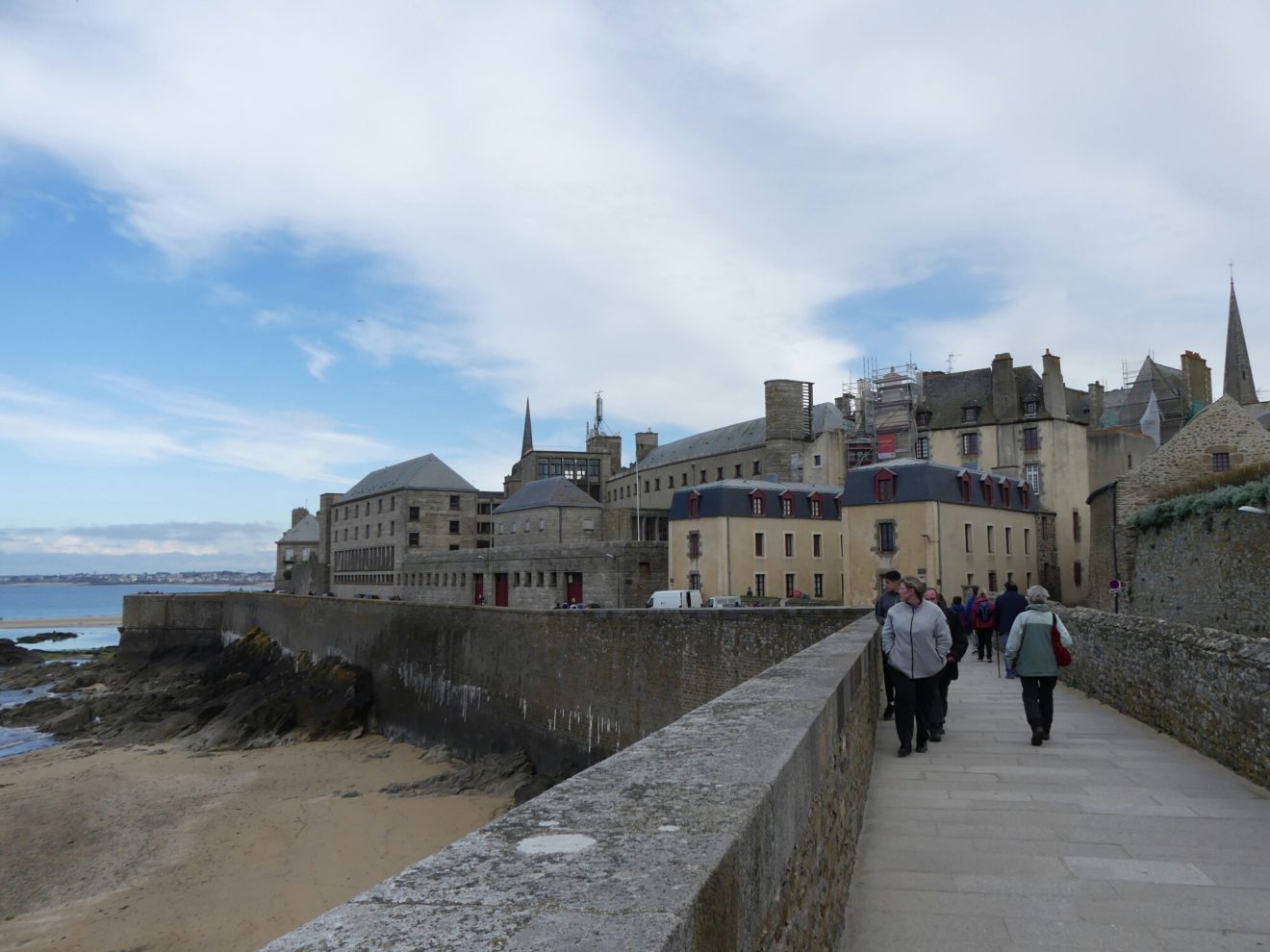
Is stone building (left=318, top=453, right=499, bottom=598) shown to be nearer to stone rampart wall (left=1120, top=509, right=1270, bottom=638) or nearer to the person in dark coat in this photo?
stone rampart wall (left=1120, top=509, right=1270, bottom=638)

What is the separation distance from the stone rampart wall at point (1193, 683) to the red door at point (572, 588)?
32.5 m

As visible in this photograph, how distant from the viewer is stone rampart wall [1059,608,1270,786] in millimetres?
6367

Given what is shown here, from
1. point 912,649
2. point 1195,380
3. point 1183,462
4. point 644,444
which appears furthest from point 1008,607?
point 644,444

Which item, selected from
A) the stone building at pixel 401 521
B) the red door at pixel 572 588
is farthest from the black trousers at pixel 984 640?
the stone building at pixel 401 521

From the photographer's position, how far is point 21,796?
912 inches

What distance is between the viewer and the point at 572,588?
43.3m

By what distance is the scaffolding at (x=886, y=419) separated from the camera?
49531 millimetres

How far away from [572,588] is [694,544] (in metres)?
6.99

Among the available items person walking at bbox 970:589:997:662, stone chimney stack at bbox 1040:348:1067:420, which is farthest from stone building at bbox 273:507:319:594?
person walking at bbox 970:589:997:662

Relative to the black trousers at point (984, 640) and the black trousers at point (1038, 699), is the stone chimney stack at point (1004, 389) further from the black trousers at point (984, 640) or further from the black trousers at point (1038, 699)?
the black trousers at point (1038, 699)

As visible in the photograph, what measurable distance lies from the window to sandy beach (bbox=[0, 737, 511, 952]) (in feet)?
52.8

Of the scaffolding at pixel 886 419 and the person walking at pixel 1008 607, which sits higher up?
the scaffolding at pixel 886 419

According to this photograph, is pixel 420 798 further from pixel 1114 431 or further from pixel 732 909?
pixel 1114 431

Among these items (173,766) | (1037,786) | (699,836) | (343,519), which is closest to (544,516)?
(343,519)
